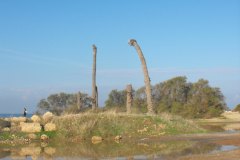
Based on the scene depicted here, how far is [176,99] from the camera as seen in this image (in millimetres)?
73750

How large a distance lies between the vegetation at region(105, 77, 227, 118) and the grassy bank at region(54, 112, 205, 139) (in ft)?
105

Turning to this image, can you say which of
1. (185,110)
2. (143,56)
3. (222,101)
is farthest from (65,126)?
(222,101)

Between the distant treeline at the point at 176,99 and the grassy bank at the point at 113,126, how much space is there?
97.8ft

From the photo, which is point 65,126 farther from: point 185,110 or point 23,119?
point 185,110

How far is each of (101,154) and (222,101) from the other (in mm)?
52292

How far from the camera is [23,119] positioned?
34.9 metres

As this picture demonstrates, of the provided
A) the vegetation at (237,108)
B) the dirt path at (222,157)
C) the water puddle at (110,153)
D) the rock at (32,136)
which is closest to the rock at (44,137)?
the rock at (32,136)

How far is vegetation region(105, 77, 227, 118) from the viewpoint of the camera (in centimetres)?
6581

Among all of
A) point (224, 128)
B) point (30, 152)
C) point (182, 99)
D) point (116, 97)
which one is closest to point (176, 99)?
Answer: point (182, 99)

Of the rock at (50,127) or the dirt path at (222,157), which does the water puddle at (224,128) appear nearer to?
the rock at (50,127)

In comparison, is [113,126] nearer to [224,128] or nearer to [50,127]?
[50,127]

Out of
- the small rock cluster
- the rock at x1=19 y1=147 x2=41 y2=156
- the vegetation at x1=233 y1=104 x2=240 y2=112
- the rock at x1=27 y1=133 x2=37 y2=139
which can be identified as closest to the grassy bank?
the small rock cluster

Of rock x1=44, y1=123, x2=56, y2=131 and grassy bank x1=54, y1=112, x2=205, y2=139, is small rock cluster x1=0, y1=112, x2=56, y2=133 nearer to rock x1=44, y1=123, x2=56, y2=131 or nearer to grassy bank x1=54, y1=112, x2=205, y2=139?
rock x1=44, y1=123, x2=56, y2=131

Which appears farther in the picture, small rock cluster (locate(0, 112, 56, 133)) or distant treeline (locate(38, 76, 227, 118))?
distant treeline (locate(38, 76, 227, 118))
